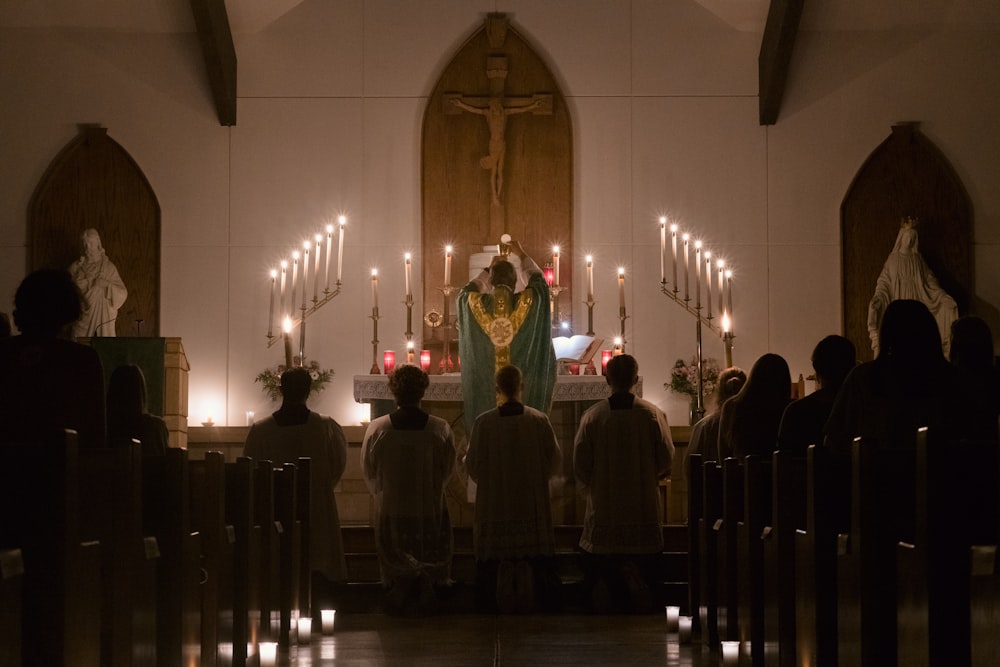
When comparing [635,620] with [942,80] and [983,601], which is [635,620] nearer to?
[983,601]

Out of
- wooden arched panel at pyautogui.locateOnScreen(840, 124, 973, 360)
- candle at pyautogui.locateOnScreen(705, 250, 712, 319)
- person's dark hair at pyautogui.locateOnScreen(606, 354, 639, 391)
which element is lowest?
person's dark hair at pyautogui.locateOnScreen(606, 354, 639, 391)

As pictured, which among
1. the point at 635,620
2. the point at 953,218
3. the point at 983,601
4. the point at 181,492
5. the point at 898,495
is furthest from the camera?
the point at 953,218

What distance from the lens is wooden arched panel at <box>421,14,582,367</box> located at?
12117mm

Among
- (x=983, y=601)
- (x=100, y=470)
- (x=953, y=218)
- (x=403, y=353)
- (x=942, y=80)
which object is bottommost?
(x=983, y=601)

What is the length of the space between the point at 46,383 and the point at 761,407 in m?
2.98

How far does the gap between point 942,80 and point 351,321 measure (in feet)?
18.5

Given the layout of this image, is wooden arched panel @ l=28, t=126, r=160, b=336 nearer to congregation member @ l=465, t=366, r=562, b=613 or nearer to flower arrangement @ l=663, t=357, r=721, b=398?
flower arrangement @ l=663, t=357, r=721, b=398

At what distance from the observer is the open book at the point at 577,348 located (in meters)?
9.73

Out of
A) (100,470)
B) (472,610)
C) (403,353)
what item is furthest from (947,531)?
(403,353)

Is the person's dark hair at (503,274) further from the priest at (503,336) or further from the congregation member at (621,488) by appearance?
the congregation member at (621,488)

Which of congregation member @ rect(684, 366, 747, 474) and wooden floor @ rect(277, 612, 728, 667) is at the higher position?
congregation member @ rect(684, 366, 747, 474)

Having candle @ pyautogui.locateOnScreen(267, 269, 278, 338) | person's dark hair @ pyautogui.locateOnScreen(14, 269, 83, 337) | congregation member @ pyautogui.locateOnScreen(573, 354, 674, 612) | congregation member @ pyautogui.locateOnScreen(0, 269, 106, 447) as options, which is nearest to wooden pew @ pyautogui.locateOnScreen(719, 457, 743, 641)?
congregation member @ pyautogui.locateOnScreen(573, 354, 674, 612)

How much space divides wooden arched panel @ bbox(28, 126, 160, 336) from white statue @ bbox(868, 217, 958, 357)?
20.6 ft

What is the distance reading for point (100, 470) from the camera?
11.2 feet
